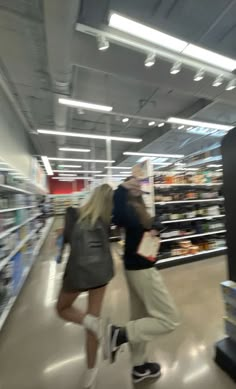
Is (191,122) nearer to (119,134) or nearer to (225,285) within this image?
(119,134)

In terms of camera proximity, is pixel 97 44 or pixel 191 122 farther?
pixel 191 122

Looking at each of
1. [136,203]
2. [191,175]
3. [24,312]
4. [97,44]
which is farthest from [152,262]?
[191,175]

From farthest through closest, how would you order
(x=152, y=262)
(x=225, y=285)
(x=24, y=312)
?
(x=24, y=312), (x=225, y=285), (x=152, y=262)

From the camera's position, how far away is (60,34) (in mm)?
2391

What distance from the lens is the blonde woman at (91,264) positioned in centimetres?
135

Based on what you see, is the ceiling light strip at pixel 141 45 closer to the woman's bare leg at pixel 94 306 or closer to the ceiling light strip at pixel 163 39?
the ceiling light strip at pixel 163 39

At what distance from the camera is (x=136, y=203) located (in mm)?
1522

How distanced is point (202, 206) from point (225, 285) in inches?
129

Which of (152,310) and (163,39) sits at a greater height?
(163,39)

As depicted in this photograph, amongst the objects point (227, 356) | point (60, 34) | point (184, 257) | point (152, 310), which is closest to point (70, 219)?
point (152, 310)

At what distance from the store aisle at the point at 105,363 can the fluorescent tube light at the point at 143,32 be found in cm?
335

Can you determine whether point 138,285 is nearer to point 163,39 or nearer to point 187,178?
point 163,39

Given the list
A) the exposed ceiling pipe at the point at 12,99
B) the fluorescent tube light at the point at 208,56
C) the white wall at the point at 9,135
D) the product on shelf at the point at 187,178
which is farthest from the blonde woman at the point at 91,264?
the exposed ceiling pipe at the point at 12,99

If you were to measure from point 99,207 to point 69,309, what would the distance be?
0.76 meters
